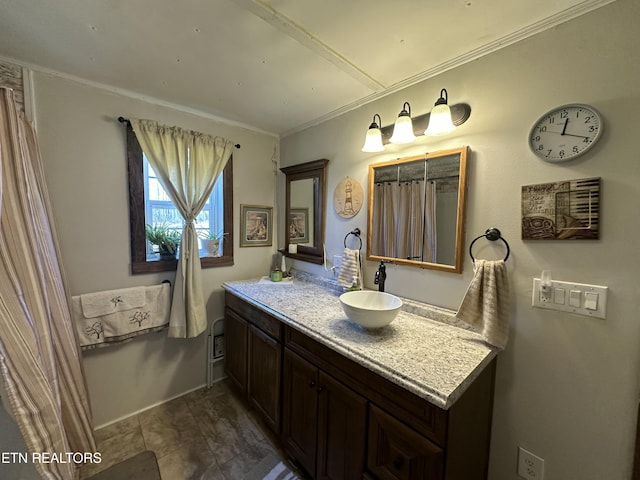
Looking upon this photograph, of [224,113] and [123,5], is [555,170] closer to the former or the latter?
[123,5]

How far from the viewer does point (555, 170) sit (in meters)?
1.02

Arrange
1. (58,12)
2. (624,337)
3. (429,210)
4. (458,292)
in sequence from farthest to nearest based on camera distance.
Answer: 1. (429,210)
2. (458,292)
3. (58,12)
4. (624,337)

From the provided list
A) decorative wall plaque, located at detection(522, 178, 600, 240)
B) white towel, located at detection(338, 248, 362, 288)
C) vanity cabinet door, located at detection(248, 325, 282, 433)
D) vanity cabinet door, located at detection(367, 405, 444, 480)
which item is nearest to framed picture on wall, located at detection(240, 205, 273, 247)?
vanity cabinet door, located at detection(248, 325, 282, 433)

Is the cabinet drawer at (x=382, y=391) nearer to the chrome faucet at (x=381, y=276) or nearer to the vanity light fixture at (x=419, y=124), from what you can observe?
the chrome faucet at (x=381, y=276)

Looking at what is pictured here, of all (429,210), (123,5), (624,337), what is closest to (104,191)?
(123,5)

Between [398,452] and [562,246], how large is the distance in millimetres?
1026

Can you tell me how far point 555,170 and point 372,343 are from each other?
1042 mm

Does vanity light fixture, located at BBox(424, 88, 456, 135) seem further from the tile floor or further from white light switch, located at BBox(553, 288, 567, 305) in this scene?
the tile floor

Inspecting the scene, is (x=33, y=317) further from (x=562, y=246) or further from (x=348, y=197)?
(x=562, y=246)

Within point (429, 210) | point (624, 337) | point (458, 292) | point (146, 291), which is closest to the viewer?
point (624, 337)

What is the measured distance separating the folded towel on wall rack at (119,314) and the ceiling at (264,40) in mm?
1354

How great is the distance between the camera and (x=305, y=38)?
1136 millimetres

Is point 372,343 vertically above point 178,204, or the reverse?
point 178,204

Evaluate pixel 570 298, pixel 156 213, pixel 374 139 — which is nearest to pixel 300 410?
pixel 570 298
